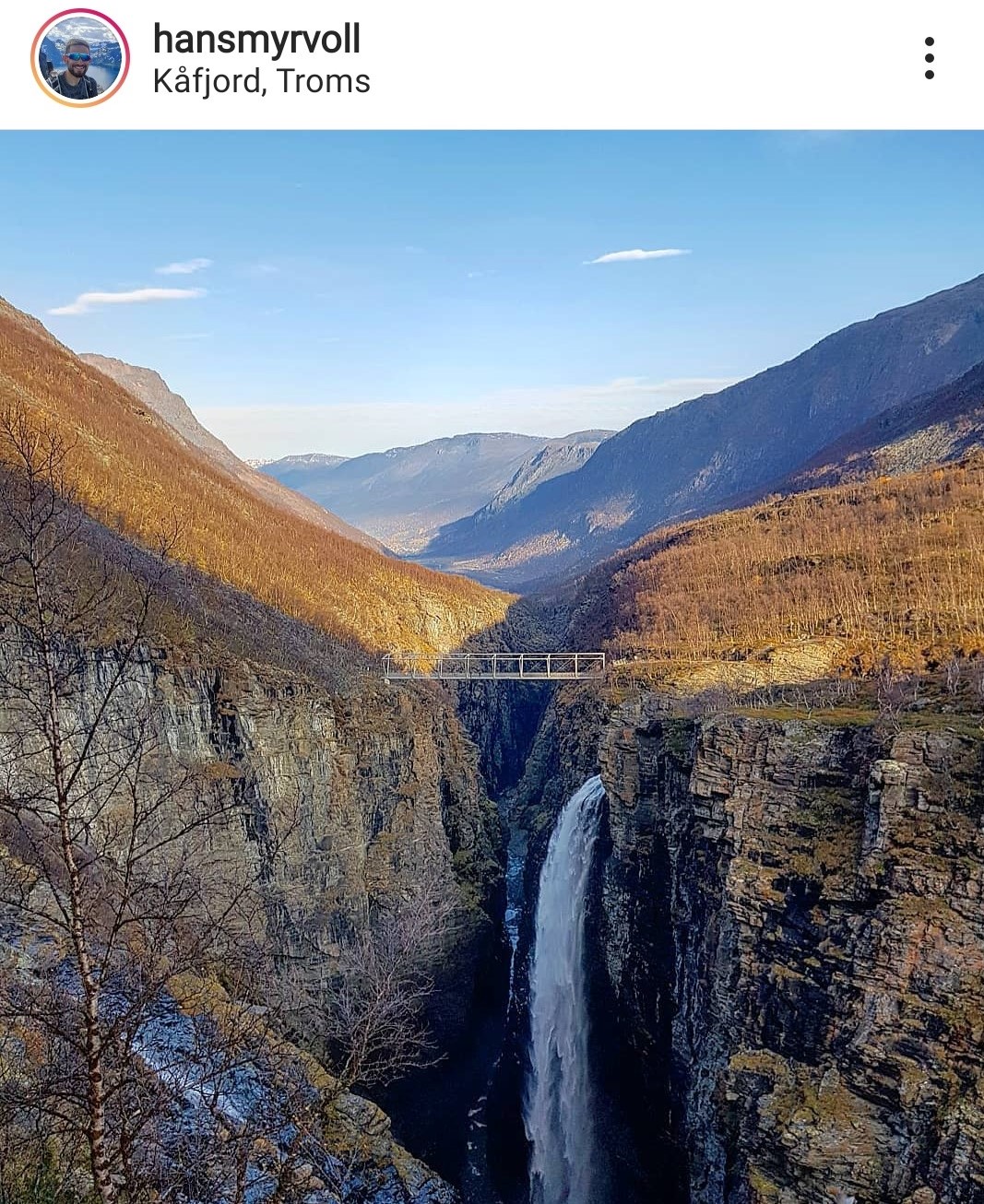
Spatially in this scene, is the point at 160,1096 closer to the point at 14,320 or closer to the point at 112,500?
the point at 112,500

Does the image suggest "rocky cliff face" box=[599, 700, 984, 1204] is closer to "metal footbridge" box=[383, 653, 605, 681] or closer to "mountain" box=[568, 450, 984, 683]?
"mountain" box=[568, 450, 984, 683]

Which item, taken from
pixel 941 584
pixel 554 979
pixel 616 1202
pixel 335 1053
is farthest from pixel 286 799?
pixel 941 584

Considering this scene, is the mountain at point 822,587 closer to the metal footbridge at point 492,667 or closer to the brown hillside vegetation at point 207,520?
the metal footbridge at point 492,667

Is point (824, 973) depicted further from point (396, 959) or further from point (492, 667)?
point (492, 667)

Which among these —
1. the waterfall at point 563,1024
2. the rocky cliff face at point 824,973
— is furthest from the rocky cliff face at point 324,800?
the rocky cliff face at point 824,973

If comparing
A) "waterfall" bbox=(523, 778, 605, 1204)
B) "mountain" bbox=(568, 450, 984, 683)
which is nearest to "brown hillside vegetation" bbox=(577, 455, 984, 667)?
"mountain" bbox=(568, 450, 984, 683)
